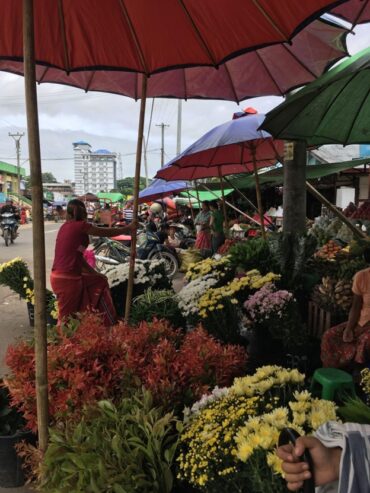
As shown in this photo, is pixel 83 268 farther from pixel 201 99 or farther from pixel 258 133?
pixel 258 133

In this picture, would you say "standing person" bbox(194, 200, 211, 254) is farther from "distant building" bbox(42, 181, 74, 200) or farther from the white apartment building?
the white apartment building

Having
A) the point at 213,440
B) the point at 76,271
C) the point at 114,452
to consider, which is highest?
the point at 76,271

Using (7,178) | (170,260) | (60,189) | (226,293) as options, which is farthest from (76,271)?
(60,189)

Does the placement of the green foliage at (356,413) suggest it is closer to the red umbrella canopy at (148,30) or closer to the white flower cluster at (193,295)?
the red umbrella canopy at (148,30)

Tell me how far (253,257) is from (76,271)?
5.98 feet

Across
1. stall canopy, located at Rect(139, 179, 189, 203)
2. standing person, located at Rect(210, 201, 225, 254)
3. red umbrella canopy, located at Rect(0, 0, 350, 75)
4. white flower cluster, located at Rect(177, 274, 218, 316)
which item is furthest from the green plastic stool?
stall canopy, located at Rect(139, 179, 189, 203)

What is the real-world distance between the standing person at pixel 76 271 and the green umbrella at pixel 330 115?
177cm

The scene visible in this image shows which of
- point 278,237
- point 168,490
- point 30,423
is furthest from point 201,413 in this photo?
point 278,237

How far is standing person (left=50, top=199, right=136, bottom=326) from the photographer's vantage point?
4.04 m

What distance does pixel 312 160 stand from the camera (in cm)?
1143

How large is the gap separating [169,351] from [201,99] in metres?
3.06

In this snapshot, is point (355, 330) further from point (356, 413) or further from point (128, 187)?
point (128, 187)

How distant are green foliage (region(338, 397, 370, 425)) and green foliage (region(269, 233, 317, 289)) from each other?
2230 mm

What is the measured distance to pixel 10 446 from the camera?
97.4 inches
